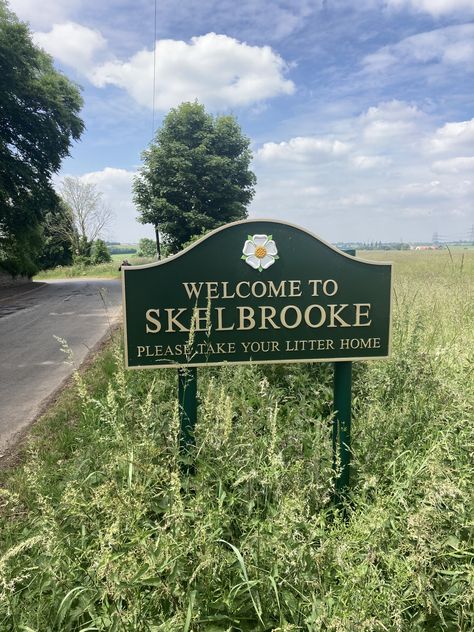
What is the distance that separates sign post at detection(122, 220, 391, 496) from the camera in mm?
2613

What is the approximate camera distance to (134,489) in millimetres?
1852

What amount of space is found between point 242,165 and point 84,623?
3014cm

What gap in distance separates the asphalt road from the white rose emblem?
1.14 m

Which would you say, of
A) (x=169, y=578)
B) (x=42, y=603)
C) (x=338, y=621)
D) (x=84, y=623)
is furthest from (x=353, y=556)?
(x=42, y=603)

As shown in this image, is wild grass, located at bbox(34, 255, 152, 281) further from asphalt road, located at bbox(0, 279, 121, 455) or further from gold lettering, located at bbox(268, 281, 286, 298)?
gold lettering, located at bbox(268, 281, 286, 298)

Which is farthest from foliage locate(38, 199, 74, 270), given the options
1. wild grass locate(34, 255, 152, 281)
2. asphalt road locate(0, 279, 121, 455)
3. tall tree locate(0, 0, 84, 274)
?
asphalt road locate(0, 279, 121, 455)

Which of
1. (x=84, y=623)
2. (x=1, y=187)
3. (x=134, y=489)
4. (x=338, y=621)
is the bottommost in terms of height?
(x=84, y=623)

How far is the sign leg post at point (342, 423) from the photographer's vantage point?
8.43 feet

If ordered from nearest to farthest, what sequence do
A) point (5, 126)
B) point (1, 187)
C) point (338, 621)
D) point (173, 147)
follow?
point (338, 621), point (1, 187), point (5, 126), point (173, 147)

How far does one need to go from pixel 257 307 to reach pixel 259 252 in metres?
0.33

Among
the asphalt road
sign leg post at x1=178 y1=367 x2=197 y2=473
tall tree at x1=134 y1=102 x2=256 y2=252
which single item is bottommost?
the asphalt road

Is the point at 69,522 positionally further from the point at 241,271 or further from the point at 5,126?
the point at 5,126

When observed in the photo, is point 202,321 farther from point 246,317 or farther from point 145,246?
point 145,246

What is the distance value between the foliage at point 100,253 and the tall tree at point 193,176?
42.6ft
